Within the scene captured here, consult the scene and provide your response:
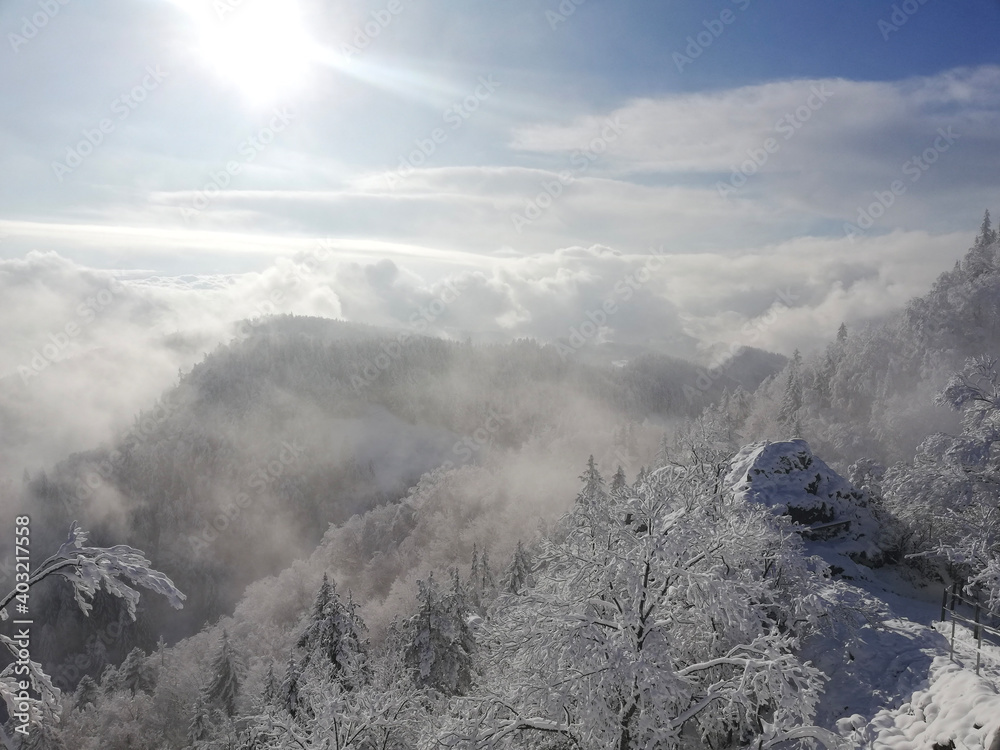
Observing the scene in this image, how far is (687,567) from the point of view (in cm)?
991

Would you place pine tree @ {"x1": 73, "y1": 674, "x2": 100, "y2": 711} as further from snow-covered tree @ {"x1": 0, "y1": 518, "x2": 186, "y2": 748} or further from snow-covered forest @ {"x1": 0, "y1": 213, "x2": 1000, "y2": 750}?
snow-covered tree @ {"x1": 0, "y1": 518, "x2": 186, "y2": 748}

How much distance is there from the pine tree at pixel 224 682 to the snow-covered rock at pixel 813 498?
35.3 m

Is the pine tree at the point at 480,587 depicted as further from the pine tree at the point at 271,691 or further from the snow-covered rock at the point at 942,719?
the snow-covered rock at the point at 942,719

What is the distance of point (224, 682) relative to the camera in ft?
122

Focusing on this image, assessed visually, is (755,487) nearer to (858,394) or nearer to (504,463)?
(858,394)

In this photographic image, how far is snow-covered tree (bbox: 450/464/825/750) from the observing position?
8.41m

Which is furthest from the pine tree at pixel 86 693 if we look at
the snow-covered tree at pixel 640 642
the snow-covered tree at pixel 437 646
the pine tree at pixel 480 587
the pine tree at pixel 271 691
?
the snow-covered tree at pixel 640 642

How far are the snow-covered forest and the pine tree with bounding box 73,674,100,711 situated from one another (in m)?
1.27

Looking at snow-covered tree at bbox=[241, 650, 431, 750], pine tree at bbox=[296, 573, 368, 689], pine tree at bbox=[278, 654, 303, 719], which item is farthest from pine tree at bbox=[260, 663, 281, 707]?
snow-covered tree at bbox=[241, 650, 431, 750]

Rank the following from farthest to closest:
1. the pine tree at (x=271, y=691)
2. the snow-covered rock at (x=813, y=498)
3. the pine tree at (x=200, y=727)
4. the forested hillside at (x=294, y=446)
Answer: the forested hillside at (x=294, y=446), the pine tree at (x=200, y=727), the pine tree at (x=271, y=691), the snow-covered rock at (x=813, y=498)

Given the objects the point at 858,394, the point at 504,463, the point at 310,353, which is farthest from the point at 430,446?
the point at 858,394

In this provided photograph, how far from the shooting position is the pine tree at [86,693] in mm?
48906

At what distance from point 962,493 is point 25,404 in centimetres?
22958

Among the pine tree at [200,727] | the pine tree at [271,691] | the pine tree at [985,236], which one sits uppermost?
the pine tree at [985,236]
